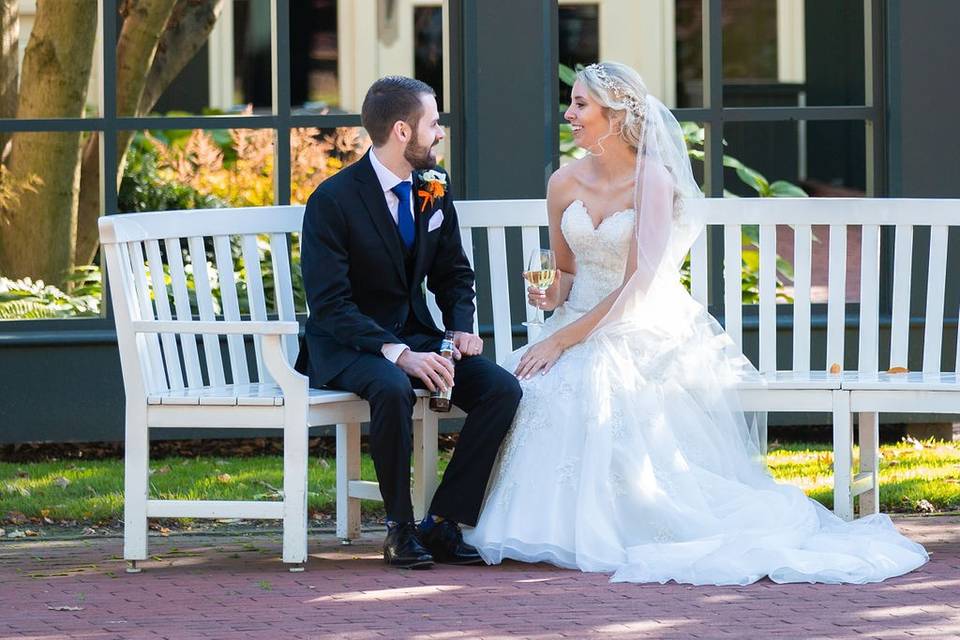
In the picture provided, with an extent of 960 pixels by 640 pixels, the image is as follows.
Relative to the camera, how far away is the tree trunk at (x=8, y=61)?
7.70 m

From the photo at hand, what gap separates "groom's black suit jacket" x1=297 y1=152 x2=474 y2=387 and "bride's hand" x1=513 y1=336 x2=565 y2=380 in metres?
0.25

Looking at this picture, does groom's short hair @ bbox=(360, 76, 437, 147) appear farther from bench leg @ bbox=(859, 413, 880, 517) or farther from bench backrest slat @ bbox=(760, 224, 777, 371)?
bench leg @ bbox=(859, 413, 880, 517)

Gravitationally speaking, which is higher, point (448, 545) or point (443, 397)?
point (443, 397)

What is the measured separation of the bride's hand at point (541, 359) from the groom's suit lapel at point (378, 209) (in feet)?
1.83

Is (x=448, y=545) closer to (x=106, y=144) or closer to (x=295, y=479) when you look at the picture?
(x=295, y=479)

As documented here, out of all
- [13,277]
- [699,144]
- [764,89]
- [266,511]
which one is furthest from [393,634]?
[764,89]

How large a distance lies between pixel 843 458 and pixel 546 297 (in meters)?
1.17

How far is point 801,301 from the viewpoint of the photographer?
586 cm

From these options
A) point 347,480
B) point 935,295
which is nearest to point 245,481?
point 347,480

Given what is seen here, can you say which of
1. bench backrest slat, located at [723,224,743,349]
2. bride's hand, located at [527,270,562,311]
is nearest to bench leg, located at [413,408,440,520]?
bride's hand, located at [527,270,562,311]

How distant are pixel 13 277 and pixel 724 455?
4105 millimetres

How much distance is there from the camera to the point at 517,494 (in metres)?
5.00

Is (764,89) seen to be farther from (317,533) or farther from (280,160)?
(317,533)

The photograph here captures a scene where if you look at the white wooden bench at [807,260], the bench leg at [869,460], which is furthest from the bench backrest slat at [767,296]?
the bench leg at [869,460]
